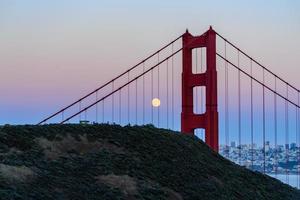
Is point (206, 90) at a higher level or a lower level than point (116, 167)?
higher

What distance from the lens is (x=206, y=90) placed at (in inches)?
1469

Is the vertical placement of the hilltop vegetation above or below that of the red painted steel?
below

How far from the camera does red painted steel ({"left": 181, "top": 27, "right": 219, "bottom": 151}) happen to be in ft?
121

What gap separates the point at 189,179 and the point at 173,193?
7.27 ft

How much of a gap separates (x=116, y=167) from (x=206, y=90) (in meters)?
14.8

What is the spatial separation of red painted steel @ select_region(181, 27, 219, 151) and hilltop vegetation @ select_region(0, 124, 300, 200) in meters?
6.19

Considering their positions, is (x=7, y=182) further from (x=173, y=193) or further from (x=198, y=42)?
(x=198, y=42)

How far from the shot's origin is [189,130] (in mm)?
37844

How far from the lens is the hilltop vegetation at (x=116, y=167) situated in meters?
20.1

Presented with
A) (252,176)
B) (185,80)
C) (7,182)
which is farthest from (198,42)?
(7,182)

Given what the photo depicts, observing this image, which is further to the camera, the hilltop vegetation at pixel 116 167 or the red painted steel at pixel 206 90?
the red painted steel at pixel 206 90

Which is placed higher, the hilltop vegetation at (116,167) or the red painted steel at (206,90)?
the red painted steel at (206,90)

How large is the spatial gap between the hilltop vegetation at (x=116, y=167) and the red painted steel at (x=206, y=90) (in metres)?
6.19

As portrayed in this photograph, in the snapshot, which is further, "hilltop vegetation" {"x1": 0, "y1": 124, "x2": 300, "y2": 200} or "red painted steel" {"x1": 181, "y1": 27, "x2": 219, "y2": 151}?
"red painted steel" {"x1": 181, "y1": 27, "x2": 219, "y2": 151}
